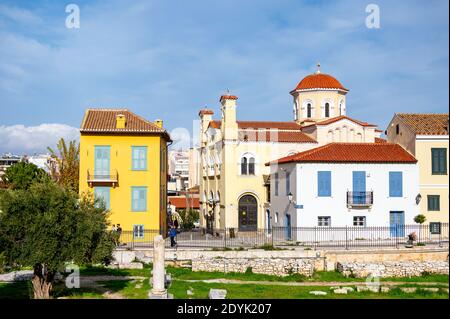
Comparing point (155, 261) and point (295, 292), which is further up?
point (155, 261)

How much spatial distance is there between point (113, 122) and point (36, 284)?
16495mm

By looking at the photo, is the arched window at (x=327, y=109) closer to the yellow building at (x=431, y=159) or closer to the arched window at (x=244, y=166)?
the arched window at (x=244, y=166)

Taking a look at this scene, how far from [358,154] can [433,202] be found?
559 centimetres

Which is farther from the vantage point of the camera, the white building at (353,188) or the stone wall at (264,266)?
the white building at (353,188)

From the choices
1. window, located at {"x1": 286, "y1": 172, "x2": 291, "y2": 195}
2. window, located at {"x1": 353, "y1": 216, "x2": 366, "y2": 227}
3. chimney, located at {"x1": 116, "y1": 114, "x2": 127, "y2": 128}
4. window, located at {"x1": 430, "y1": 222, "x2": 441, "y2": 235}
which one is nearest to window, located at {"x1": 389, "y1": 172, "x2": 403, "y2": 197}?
window, located at {"x1": 353, "y1": 216, "x2": 366, "y2": 227}

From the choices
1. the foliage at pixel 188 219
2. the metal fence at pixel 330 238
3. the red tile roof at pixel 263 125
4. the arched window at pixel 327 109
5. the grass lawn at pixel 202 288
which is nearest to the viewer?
the grass lawn at pixel 202 288

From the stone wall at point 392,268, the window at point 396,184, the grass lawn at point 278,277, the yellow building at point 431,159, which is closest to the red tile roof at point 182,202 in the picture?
the window at point 396,184

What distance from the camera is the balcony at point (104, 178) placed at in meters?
33.6

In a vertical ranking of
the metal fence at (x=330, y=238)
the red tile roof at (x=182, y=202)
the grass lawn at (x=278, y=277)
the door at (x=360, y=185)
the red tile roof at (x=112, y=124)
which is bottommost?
the grass lawn at (x=278, y=277)

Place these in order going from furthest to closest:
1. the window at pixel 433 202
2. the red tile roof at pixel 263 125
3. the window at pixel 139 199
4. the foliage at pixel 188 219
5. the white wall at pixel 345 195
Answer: the foliage at pixel 188 219 → the red tile roof at pixel 263 125 → the window at pixel 433 202 → the window at pixel 139 199 → the white wall at pixel 345 195

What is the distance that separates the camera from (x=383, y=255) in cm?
2831

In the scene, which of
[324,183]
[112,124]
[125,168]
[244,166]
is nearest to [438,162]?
[324,183]
